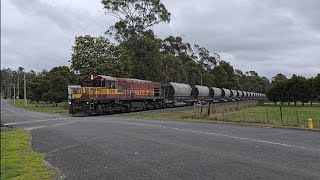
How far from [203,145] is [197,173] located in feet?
14.7

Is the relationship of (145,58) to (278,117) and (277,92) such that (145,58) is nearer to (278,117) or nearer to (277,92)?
(277,92)

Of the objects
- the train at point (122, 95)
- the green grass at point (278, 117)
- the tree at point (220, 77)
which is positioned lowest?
the green grass at point (278, 117)

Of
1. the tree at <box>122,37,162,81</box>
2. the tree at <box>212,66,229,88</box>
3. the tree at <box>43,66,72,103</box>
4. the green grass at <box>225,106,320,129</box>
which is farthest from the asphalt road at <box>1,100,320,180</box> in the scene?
the tree at <box>212,66,229,88</box>

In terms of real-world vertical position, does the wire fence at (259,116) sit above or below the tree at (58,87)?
below

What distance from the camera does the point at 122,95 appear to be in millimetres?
38688

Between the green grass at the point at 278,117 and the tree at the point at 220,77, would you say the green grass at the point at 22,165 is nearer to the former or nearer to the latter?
the green grass at the point at 278,117

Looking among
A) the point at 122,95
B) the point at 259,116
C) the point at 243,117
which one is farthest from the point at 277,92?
the point at 243,117

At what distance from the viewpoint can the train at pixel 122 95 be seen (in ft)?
116

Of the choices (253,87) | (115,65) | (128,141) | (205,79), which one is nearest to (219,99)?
(115,65)

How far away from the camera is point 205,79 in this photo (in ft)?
319

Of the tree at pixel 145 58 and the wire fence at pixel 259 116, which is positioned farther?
the tree at pixel 145 58

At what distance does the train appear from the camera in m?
35.5

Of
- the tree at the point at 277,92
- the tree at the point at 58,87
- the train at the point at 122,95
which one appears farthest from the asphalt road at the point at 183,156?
the tree at the point at 277,92

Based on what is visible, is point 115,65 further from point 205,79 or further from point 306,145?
point 205,79
